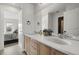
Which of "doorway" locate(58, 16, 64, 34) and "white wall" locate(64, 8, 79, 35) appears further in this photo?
"doorway" locate(58, 16, 64, 34)

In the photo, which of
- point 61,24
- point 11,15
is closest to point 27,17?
point 11,15

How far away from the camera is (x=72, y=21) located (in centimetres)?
154

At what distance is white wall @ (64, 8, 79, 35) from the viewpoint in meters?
1.48

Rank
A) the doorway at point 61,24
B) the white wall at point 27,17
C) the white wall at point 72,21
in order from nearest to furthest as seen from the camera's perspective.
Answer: the white wall at point 72,21
the doorway at point 61,24
the white wall at point 27,17

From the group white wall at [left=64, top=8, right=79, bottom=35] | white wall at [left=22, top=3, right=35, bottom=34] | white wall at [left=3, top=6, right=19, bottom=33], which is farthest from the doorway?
white wall at [left=3, top=6, right=19, bottom=33]

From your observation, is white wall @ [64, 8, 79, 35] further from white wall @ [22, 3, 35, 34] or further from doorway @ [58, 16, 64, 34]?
white wall @ [22, 3, 35, 34]

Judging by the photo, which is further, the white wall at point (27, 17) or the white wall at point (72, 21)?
the white wall at point (27, 17)

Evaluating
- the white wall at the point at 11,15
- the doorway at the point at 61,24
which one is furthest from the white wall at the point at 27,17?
the doorway at the point at 61,24

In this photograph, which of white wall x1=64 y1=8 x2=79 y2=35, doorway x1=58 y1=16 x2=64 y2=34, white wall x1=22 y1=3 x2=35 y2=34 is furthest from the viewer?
white wall x1=22 y1=3 x2=35 y2=34

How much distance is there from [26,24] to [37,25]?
12.4 inches

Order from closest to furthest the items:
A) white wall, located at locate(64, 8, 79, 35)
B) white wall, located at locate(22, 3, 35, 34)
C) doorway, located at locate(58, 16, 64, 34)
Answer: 1. white wall, located at locate(64, 8, 79, 35)
2. doorway, located at locate(58, 16, 64, 34)
3. white wall, located at locate(22, 3, 35, 34)

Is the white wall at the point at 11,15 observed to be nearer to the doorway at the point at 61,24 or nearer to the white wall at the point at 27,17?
the white wall at the point at 27,17

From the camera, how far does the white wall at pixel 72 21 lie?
1.48 meters

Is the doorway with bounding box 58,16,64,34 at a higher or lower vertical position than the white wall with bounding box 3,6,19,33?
lower
